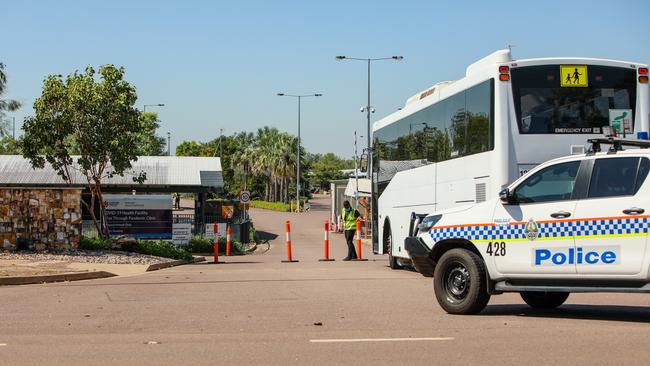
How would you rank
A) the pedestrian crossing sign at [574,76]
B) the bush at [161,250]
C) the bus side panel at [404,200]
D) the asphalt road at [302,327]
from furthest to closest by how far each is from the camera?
1. the bush at [161,250]
2. the bus side panel at [404,200]
3. the pedestrian crossing sign at [574,76]
4. the asphalt road at [302,327]

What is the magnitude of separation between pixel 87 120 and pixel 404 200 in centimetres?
1103

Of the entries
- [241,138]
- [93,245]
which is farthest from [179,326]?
[241,138]

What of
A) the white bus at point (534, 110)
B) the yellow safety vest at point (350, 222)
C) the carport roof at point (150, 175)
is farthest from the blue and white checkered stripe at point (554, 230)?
the carport roof at point (150, 175)

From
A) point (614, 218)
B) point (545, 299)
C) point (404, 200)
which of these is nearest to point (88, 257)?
point (404, 200)

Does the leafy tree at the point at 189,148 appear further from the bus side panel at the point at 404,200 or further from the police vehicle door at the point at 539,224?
the police vehicle door at the point at 539,224

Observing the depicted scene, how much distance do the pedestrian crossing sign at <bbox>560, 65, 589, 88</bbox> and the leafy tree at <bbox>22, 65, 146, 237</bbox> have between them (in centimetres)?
1525

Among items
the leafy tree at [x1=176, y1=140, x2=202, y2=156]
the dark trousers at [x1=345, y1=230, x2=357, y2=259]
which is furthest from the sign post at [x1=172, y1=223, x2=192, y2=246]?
the leafy tree at [x1=176, y1=140, x2=202, y2=156]

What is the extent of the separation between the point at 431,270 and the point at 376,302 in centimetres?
131

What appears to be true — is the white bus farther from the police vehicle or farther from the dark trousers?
the dark trousers

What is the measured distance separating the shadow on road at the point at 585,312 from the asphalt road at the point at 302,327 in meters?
0.01

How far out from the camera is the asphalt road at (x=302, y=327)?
728cm

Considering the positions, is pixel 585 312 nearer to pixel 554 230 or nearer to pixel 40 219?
pixel 554 230

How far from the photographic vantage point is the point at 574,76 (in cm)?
1408

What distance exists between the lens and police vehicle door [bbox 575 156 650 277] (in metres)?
8.62
